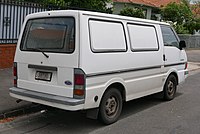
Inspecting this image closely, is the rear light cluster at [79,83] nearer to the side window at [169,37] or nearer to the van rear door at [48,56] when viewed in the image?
the van rear door at [48,56]

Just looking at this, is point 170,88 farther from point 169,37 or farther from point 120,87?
point 120,87

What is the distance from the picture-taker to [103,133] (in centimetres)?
526

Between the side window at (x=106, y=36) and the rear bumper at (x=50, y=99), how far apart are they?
3.14 feet

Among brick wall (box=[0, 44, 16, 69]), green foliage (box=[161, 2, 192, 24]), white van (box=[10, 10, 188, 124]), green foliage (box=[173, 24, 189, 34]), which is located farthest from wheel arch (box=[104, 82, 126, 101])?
green foliage (box=[161, 2, 192, 24])

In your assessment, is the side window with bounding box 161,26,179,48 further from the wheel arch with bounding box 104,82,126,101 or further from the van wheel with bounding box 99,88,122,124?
the van wheel with bounding box 99,88,122,124

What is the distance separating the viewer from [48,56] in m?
5.33

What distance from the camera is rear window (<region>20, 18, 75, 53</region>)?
5195mm

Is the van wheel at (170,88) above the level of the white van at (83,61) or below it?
below

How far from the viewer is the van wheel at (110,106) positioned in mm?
5545

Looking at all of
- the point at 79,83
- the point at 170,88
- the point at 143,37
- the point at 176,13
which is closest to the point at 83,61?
the point at 79,83

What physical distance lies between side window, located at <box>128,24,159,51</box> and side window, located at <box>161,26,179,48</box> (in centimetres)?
53

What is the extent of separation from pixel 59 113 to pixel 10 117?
3.40 ft

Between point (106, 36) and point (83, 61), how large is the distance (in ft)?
2.58

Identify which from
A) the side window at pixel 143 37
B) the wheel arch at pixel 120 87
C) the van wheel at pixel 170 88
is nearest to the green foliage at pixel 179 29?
the van wheel at pixel 170 88
